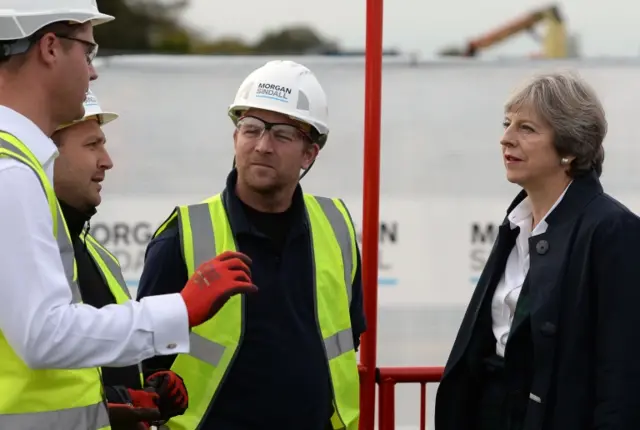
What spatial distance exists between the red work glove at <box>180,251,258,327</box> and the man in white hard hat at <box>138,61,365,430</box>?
81 centimetres

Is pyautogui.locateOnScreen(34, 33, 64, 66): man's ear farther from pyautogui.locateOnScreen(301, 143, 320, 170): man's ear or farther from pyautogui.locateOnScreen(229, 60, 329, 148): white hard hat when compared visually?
pyautogui.locateOnScreen(301, 143, 320, 170): man's ear

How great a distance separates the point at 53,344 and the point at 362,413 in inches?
73.1

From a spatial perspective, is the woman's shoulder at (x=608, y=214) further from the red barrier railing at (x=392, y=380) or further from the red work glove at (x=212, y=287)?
the red work glove at (x=212, y=287)

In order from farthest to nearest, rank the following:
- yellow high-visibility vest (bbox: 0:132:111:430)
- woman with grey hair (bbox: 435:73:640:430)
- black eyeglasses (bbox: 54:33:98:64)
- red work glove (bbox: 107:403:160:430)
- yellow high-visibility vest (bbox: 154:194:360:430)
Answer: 1. yellow high-visibility vest (bbox: 154:194:360:430)
2. woman with grey hair (bbox: 435:73:640:430)
3. red work glove (bbox: 107:403:160:430)
4. black eyeglasses (bbox: 54:33:98:64)
5. yellow high-visibility vest (bbox: 0:132:111:430)

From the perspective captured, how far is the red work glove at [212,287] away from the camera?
6.17 feet

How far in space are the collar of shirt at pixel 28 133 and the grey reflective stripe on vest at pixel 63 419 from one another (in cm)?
48

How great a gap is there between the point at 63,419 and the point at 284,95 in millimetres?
1386

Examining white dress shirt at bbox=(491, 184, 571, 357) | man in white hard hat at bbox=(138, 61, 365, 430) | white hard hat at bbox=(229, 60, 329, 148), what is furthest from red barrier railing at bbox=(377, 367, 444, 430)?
white hard hat at bbox=(229, 60, 329, 148)

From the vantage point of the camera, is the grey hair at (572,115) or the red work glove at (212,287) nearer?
the red work glove at (212,287)

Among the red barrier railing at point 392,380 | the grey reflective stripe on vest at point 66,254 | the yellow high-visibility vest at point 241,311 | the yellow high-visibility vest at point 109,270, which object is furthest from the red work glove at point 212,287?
the red barrier railing at point 392,380

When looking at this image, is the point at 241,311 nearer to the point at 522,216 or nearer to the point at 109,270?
the point at 109,270

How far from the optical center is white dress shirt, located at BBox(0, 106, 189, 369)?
1.68 meters

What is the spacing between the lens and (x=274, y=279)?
9.21 feet

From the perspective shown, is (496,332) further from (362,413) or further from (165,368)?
(165,368)
